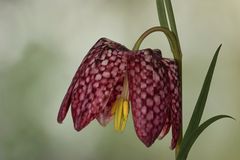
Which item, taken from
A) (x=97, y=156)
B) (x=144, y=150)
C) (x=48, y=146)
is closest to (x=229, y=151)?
(x=144, y=150)

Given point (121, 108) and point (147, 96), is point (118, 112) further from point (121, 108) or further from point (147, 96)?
point (147, 96)

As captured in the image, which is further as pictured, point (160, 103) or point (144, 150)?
point (144, 150)

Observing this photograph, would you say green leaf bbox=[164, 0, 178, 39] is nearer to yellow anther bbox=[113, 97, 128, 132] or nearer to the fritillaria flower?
the fritillaria flower

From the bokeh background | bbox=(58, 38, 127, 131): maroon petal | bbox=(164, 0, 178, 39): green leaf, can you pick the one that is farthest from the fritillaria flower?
the bokeh background

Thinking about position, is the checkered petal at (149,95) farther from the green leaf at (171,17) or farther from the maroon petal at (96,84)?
the green leaf at (171,17)

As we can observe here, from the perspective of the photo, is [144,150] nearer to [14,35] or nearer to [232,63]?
[232,63]

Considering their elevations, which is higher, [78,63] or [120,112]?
[78,63]

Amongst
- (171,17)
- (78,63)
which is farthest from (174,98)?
(78,63)

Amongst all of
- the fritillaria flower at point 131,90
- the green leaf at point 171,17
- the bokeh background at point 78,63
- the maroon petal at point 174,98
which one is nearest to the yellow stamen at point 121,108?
the fritillaria flower at point 131,90
